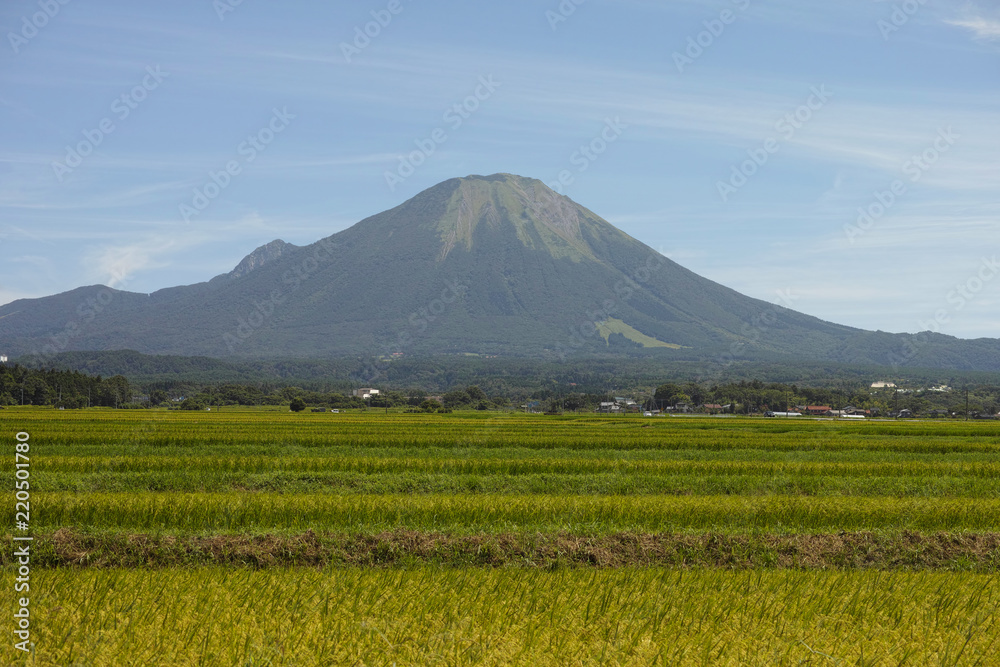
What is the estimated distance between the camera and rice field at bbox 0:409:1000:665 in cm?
626

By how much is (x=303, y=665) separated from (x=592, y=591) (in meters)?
3.62

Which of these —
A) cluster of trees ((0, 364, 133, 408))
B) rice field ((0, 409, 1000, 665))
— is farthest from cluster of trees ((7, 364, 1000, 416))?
rice field ((0, 409, 1000, 665))

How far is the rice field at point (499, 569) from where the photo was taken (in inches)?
246

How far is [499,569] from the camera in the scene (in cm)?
952

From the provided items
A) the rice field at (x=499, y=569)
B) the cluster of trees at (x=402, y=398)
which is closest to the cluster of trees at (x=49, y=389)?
the cluster of trees at (x=402, y=398)

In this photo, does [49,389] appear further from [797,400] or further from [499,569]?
[797,400]

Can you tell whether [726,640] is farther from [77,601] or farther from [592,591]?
A: [77,601]

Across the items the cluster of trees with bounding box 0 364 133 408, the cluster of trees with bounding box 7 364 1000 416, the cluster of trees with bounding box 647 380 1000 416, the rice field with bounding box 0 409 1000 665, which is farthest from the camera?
the cluster of trees with bounding box 647 380 1000 416

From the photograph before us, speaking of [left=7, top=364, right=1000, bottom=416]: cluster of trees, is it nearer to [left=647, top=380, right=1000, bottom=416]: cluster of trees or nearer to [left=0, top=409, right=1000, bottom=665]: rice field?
[left=647, top=380, right=1000, bottom=416]: cluster of trees

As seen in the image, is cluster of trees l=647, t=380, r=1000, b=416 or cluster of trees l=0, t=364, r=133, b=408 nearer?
cluster of trees l=0, t=364, r=133, b=408

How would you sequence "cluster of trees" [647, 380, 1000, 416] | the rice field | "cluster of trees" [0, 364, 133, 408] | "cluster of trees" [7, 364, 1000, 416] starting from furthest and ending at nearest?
"cluster of trees" [647, 380, 1000, 416]
"cluster of trees" [7, 364, 1000, 416]
"cluster of trees" [0, 364, 133, 408]
the rice field

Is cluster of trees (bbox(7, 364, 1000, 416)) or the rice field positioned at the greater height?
the rice field

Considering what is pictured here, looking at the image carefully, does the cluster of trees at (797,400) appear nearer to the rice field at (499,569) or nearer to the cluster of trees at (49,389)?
the cluster of trees at (49,389)

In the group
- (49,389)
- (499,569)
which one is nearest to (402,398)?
(49,389)
